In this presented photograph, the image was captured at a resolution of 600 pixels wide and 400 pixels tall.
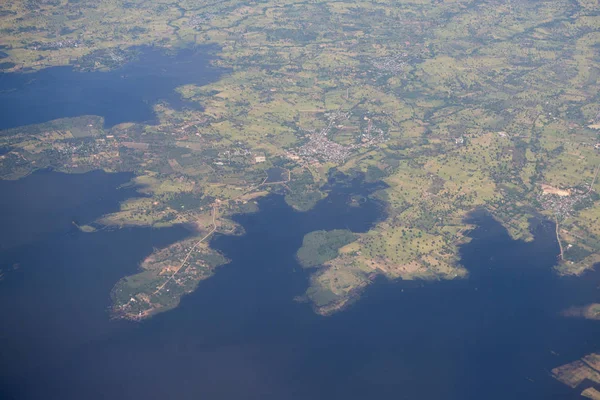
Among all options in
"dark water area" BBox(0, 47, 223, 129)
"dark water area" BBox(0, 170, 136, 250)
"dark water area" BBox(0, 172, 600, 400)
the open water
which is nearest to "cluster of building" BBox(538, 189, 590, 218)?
the open water

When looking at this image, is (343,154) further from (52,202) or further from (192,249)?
(52,202)

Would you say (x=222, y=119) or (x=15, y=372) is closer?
(x=15, y=372)

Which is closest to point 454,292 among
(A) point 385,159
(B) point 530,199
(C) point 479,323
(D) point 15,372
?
(C) point 479,323

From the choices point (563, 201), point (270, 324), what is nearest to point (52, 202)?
point (270, 324)

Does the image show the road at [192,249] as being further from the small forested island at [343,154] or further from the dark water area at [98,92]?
the dark water area at [98,92]

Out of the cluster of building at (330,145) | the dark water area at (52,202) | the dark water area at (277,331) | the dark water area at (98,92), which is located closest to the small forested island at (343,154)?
the cluster of building at (330,145)

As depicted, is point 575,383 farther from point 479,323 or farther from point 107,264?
point 107,264

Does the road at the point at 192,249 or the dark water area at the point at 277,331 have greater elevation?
the road at the point at 192,249
